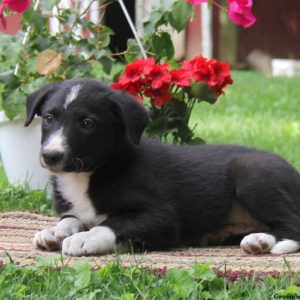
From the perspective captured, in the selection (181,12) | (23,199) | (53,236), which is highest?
(181,12)

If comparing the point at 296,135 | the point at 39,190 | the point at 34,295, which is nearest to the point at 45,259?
the point at 34,295

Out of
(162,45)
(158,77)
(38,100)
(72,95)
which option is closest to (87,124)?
(72,95)

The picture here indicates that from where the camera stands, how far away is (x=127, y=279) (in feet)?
11.8

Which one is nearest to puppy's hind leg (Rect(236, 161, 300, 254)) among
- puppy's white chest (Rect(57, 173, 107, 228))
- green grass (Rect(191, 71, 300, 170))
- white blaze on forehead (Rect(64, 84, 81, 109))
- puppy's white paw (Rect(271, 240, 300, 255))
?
puppy's white paw (Rect(271, 240, 300, 255))

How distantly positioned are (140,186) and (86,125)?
425mm

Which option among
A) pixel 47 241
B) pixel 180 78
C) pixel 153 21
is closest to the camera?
pixel 47 241

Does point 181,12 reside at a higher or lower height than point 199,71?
higher

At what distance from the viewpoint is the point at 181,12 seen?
584cm

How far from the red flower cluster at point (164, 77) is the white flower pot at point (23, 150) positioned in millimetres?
703

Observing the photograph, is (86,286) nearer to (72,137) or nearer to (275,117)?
(72,137)

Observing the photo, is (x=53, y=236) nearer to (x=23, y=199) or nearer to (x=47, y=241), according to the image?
(x=47, y=241)

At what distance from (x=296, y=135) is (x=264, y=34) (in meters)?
9.64

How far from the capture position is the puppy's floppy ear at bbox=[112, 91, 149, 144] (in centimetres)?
428

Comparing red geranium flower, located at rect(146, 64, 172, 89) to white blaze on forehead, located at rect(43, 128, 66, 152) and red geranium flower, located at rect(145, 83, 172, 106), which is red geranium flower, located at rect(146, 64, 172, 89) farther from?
white blaze on forehead, located at rect(43, 128, 66, 152)
